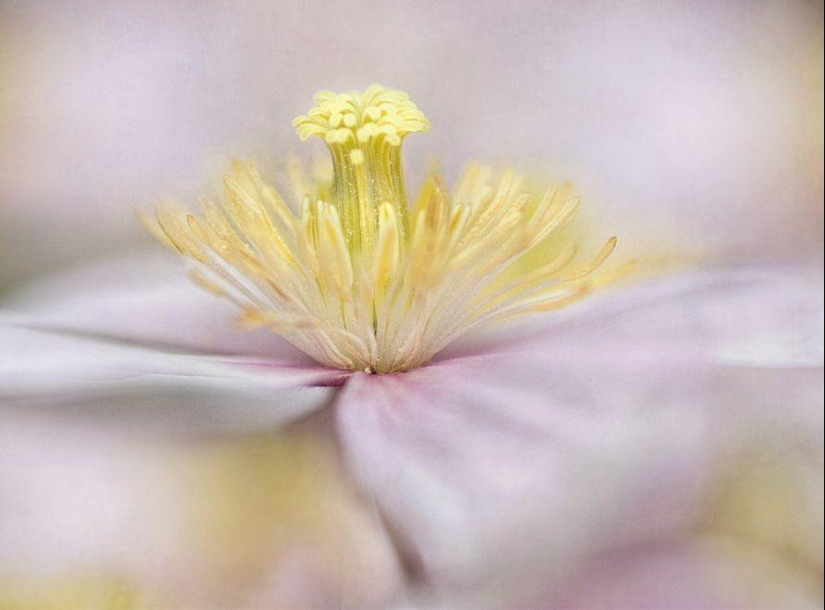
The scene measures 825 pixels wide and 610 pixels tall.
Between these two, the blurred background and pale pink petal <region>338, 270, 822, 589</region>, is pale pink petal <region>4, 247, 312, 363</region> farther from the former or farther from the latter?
pale pink petal <region>338, 270, 822, 589</region>

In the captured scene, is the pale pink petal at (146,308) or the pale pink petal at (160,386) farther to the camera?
the pale pink petal at (146,308)

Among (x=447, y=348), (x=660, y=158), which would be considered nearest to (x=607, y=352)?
(x=447, y=348)

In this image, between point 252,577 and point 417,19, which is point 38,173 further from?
point 252,577

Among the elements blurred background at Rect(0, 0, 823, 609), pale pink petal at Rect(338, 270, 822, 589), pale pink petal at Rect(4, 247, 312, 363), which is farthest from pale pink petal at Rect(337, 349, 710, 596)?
blurred background at Rect(0, 0, 823, 609)

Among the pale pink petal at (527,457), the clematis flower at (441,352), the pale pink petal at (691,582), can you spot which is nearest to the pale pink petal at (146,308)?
the clematis flower at (441,352)

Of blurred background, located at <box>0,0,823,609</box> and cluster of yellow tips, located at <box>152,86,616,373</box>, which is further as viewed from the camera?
blurred background, located at <box>0,0,823,609</box>

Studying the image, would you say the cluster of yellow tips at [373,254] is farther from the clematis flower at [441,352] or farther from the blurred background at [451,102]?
the blurred background at [451,102]

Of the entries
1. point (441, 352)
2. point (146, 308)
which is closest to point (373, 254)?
point (441, 352)

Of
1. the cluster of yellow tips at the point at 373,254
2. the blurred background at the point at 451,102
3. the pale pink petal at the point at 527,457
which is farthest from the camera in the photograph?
the blurred background at the point at 451,102
